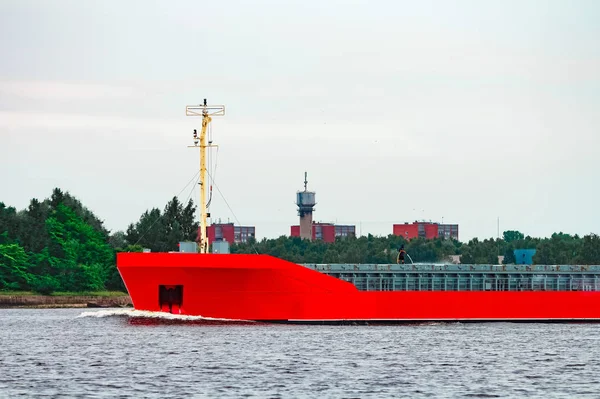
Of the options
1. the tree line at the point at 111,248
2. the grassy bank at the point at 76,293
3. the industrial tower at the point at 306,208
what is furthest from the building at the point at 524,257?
the industrial tower at the point at 306,208

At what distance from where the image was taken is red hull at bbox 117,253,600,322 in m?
51.1

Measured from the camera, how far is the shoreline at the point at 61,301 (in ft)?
292

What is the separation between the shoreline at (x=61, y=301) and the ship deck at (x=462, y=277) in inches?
1400

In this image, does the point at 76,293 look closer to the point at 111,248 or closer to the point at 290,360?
the point at 111,248

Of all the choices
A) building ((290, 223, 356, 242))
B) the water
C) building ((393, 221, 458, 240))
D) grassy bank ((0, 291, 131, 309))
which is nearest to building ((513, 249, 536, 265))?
the water

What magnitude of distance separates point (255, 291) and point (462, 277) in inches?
561

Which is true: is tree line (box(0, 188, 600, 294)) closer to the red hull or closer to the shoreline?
the shoreline

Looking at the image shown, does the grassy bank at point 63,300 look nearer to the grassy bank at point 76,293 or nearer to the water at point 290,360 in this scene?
the grassy bank at point 76,293

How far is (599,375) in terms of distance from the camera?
38.4m

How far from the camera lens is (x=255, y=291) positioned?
51.9m

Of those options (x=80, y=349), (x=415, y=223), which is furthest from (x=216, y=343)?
(x=415, y=223)

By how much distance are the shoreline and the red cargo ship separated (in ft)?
118

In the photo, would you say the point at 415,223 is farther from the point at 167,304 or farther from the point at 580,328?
the point at 167,304

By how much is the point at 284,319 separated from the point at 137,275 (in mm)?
6741
